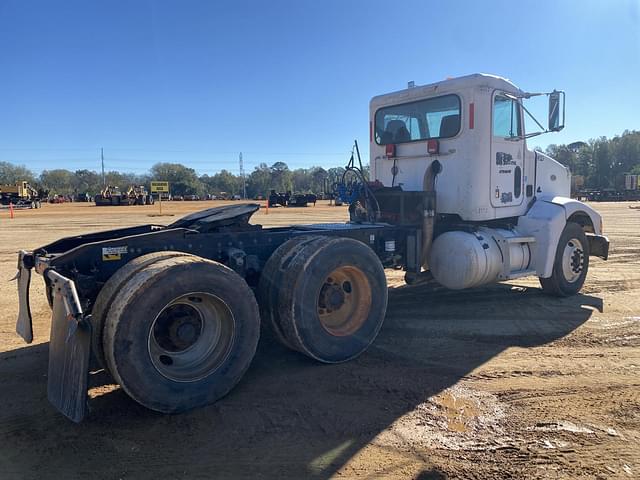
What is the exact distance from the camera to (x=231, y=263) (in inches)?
189

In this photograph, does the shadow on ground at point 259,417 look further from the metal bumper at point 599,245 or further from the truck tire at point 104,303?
the metal bumper at point 599,245

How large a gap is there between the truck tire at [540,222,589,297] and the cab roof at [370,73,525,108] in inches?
91.5

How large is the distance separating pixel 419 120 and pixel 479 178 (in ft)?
4.01

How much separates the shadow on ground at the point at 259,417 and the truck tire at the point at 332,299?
0.81ft

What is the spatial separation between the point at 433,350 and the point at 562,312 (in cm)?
260

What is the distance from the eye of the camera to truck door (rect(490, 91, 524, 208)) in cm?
688

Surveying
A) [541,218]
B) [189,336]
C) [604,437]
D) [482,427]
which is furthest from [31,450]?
[541,218]

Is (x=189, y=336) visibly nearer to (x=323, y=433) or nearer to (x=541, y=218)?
(x=323, y=433)

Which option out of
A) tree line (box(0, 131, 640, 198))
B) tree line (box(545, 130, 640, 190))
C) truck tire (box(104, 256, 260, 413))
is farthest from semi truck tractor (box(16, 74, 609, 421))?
tree line (box(545, 130, 640, 190))

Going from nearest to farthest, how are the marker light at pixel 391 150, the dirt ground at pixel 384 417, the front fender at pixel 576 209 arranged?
the dirt ground at pixel 384 417 < the marker light at pixel 391 150 < the front fender at pixel 576 209

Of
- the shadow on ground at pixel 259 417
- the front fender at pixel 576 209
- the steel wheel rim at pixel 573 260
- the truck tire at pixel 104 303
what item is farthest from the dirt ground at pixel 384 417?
the front fender at pixel 576 209

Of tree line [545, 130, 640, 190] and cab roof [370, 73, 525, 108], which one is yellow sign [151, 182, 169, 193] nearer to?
cab roof [370, 73, 525, 108]

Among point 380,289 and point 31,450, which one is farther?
point 380,289

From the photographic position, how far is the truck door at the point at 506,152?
6879 millimetres
